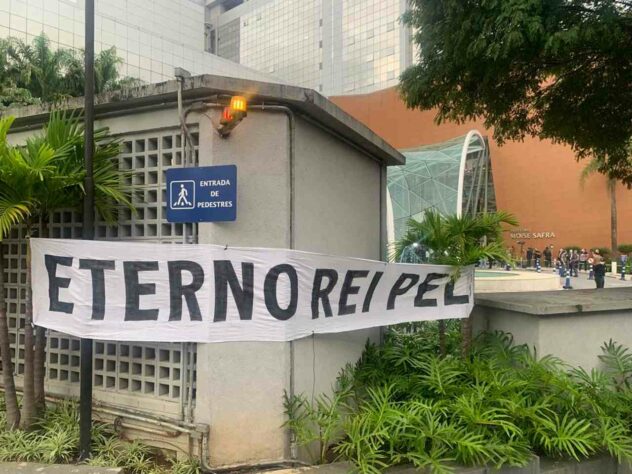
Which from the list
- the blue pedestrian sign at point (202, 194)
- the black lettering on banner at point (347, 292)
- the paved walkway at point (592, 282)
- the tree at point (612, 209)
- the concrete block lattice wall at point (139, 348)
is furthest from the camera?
the tree at point (612, 209)

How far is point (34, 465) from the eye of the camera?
367cm

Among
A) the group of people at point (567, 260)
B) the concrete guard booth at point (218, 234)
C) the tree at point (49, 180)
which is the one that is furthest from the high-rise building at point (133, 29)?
the concrete guard booth at point (218, 234)

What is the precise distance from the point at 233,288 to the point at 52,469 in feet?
6.04

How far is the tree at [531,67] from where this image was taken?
589 centimetres

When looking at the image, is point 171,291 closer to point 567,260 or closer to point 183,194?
point 183,194

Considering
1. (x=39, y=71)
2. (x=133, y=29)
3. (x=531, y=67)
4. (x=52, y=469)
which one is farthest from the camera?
(x=133, y=29)

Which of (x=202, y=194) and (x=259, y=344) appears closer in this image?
(x=202, y=194)

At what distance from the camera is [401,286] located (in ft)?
16.3

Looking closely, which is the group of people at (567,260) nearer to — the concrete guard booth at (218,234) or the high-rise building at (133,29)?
the concrete guard booth at (218,234)

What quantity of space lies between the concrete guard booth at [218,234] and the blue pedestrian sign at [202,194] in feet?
0.42

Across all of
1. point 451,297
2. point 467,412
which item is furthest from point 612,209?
point 467,412

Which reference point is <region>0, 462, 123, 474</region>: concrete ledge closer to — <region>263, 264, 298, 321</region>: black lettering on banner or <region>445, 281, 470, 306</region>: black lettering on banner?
<region>263, 264, 298, 321</region>: black lettering on banner

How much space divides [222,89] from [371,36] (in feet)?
231

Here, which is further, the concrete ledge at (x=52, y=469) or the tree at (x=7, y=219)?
the tree at (x=7, y=219)
